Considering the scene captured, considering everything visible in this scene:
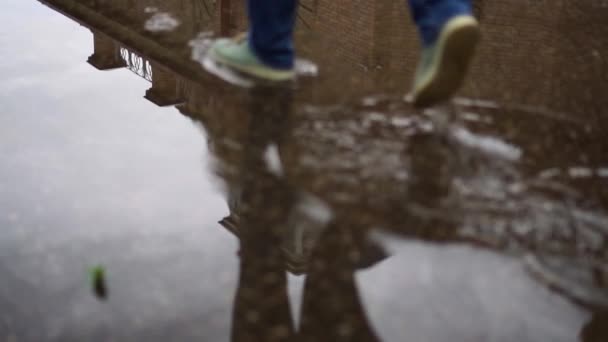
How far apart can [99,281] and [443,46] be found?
4.21ft

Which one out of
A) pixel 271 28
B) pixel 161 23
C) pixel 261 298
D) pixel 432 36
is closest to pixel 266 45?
pixel 271 28

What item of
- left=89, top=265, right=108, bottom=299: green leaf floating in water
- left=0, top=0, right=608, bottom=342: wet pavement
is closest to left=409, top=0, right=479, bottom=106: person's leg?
left=0, top=0, right=608, bottom=342: wet pavement

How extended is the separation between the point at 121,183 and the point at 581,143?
1567mm

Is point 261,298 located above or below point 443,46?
below

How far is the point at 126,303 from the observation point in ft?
5.79

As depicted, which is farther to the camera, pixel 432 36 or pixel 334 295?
pixel 432 36

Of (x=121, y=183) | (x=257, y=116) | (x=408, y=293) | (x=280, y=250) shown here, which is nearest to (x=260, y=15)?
(x=257, y=116)

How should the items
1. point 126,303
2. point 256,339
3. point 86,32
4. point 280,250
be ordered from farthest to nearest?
point 86,32
point 280,250
point 126,303
point 256,339

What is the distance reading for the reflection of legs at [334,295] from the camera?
5.49 feet

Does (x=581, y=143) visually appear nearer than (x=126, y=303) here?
No

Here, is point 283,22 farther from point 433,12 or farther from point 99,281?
point 99,281

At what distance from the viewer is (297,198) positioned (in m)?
2.21

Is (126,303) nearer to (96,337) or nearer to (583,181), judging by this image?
(96,337)

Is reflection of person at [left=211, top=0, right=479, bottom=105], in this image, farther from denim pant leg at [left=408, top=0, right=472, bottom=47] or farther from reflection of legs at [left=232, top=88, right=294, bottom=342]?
reflection of legs at [left=232, top=88, right=294, bottom=342]
